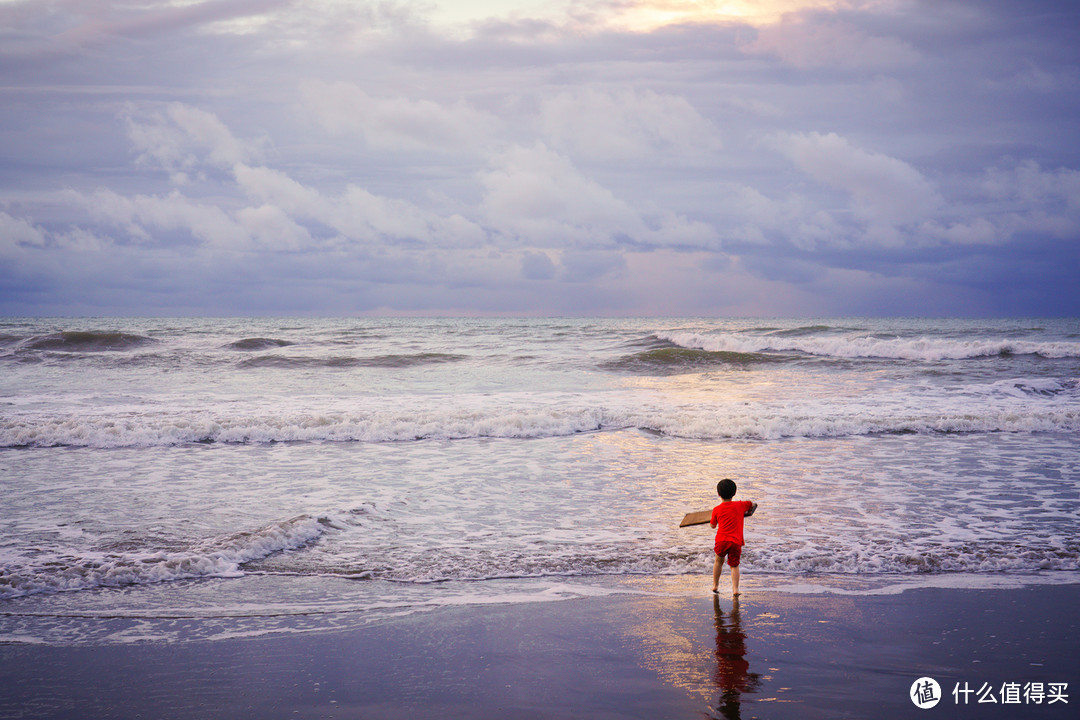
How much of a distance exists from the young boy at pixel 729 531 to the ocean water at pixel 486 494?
10.7 inches

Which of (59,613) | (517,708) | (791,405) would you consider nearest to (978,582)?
(517,708)

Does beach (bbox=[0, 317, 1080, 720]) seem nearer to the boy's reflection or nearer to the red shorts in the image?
the boy's reflection

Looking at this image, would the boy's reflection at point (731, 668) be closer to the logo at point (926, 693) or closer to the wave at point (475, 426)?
the logo at point (926, 693)

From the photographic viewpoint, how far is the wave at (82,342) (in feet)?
122

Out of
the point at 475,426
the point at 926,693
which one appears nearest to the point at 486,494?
the point at 475,426

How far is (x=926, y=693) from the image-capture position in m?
4.26

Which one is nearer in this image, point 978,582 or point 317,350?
point 978,582

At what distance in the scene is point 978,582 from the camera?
20.5 feet

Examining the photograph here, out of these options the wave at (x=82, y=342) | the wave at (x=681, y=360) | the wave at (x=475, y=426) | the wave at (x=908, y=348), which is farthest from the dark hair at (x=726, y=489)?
the wave at (x=82, y=342)

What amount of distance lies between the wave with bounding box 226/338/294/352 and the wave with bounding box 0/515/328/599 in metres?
34.8

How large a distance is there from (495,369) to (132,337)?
25.2 meters

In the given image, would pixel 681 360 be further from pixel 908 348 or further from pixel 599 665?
pixel 599 665

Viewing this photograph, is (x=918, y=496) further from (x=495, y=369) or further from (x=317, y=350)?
(x=317, y=350)

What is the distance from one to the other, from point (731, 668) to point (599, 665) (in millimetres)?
839
